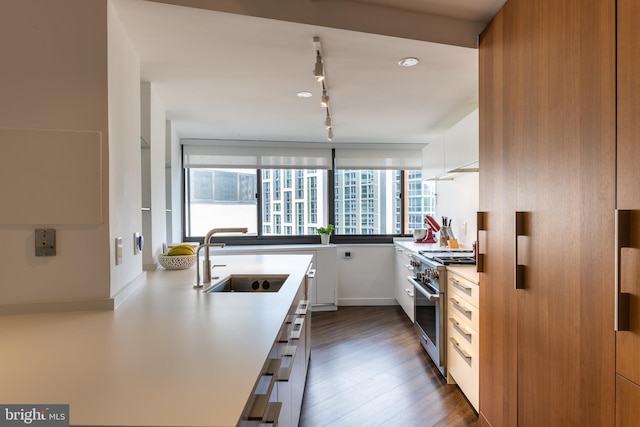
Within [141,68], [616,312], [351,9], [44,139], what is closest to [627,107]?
[616,312]

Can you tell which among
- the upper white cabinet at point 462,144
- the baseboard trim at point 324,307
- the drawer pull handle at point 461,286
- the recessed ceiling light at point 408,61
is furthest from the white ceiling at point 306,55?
the baseboard trim at point 324,307

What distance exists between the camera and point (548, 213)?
1.39 m

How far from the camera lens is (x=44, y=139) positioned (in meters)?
1.51

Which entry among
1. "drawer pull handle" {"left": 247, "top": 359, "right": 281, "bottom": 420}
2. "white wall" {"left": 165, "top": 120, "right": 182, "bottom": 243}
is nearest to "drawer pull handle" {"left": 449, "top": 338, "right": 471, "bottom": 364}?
"drawer pull handle" {"left": 247, "top": 359, "right": 281, "bottom": 420}

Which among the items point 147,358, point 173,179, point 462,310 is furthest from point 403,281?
point 147,358

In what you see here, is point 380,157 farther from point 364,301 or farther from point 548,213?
point 548,213

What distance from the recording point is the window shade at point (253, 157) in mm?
4586

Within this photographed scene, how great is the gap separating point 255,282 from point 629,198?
1.91 metres

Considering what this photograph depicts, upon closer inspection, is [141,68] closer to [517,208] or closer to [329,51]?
[329,51]

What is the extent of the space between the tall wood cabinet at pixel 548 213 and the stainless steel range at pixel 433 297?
812mm

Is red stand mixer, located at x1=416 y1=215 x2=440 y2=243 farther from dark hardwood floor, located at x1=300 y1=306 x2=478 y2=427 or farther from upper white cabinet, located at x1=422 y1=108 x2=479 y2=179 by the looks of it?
dark hardwood floor, located at x1=300 y1=306 x2=478 y2=427

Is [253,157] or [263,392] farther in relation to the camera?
[253,157]

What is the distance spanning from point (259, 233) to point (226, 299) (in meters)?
3.28

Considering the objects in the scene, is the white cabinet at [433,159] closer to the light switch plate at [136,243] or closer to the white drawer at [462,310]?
the white drawer at [462,310]
